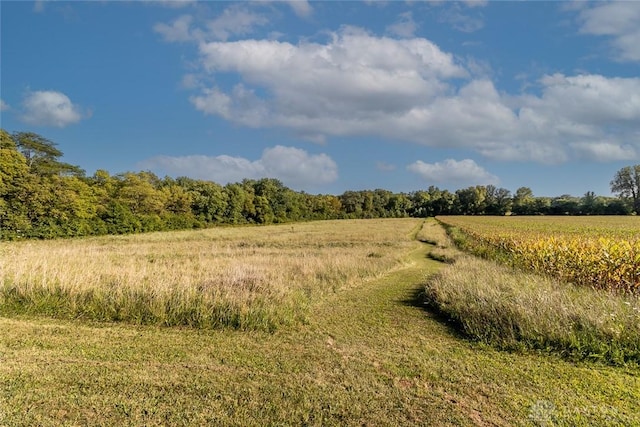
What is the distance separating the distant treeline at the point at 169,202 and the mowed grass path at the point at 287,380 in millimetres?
40562

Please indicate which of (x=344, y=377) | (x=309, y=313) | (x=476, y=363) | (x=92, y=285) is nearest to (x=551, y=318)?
(x=476, y=363)

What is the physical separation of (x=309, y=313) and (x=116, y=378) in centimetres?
474

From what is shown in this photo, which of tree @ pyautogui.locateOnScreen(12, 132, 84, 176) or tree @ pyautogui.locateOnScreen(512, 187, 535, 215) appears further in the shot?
tree @ pyautogui.locateOnScreen(512, 187, 535, 215)

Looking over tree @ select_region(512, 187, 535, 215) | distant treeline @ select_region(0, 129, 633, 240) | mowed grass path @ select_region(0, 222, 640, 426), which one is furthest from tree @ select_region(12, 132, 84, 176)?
tree @ select_region(512, 187, 535, 215)

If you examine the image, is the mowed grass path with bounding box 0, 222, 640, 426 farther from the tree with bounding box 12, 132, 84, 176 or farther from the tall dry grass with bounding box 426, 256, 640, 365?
the tree with bounding box 12, 132, 84, 176

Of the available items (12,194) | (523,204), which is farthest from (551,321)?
(523,204)

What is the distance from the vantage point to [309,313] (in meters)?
8.88

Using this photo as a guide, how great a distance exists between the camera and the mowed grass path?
4344mm

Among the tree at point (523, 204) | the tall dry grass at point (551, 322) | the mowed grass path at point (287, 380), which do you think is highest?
the tree at point (523, 204)

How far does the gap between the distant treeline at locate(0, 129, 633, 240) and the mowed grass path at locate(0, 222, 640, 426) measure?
40.6 metres

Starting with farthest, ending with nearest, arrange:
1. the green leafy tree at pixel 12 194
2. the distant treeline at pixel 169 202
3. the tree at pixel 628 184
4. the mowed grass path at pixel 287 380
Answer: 1. the tree at pixel 628 184
2. the distant treeline at pixel 169 202
3. the green leafy tree at pixel 12 194
4. the mowed grass path at pixel 287 380

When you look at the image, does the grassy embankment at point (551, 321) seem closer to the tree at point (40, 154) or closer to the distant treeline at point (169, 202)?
the distant treeline at point (169, 202)

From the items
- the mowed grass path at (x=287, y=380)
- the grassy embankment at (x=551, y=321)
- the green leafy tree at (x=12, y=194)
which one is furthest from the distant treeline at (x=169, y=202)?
the grassy embankment at (x=551, y=321)

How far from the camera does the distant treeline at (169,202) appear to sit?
38.5m
